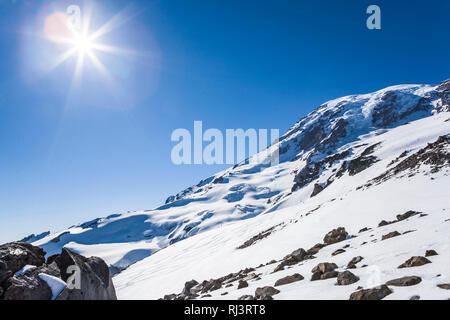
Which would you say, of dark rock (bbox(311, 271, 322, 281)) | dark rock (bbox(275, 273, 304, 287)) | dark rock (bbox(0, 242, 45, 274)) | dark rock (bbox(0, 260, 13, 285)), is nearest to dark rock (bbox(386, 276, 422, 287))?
dark rock (bbox(311, 271, 322, 281))

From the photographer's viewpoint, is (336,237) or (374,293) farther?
(336,237)

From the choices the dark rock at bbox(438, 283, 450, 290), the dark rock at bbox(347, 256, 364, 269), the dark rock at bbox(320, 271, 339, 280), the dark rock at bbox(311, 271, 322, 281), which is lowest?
the dark rock at bbox(311, 271, 322, 281)

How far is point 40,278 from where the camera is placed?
830 cm

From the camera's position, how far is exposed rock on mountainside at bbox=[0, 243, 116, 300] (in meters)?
7.70

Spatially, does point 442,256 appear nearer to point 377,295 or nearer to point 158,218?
point 377,295

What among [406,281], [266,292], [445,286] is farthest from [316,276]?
[445,286]

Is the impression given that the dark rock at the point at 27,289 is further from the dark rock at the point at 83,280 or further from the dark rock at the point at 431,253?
the dark rock at the point at 431,253

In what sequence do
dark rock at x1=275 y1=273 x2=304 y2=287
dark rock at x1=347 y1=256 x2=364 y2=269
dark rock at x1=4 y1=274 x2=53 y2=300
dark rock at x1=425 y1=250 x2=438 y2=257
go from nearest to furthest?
dark rock at x1=4 y1=274 x2=53 y2=300, dark rock at x1=425 y1=250 x2=438 y2=257, dark rock at x1=347 y1=256 x2=364 y2=269, dark rock at x1=275 y1=273 x2=304 y2=287

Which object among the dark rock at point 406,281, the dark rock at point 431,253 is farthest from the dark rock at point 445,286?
the dark rock at point 431,253

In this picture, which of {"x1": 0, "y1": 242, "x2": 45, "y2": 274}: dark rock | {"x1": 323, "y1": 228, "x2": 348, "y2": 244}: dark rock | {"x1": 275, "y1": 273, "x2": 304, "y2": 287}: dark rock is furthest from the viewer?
{"x1": 323, "y1": 228, "x2": 348, "y2": 244}: dark rock

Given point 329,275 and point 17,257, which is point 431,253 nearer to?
point 329,275

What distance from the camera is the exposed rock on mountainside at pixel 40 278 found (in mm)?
7703

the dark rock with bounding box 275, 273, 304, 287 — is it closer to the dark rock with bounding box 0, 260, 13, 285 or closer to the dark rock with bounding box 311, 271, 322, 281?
the dark rock with bounding box 311, 271, 322, 281

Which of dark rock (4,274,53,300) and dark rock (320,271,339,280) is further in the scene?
dark rock (320,271,339,280)
